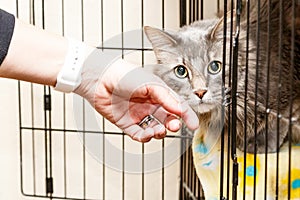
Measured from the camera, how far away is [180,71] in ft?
4.17

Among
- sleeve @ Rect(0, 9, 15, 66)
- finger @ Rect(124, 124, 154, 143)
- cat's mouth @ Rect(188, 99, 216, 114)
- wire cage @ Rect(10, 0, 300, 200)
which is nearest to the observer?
sleeve @ Rect(0, 9, 15, 66)

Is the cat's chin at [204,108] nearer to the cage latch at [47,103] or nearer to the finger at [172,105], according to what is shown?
the finger at [172,105]

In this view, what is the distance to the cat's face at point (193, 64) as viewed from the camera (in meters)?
1.22

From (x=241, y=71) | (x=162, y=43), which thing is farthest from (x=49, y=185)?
(x=241, y=71)

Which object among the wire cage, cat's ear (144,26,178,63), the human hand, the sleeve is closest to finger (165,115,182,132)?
the human hand

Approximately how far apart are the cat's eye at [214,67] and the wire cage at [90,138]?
1.64 feet

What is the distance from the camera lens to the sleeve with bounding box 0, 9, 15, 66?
819mm

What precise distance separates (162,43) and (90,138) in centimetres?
63

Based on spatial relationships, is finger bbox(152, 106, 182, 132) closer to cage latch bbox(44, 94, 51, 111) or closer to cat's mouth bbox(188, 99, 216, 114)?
cat's mouth bbox(188, 99, 216, 114)

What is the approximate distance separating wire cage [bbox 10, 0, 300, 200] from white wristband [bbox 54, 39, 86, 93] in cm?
84

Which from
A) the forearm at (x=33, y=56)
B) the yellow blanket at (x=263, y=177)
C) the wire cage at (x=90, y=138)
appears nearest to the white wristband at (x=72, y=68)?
the forearm at (x=33, y=56)

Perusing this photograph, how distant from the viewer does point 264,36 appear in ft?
3.99

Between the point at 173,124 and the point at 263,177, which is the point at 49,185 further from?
the point at 173,124

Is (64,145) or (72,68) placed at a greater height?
(72,68)
